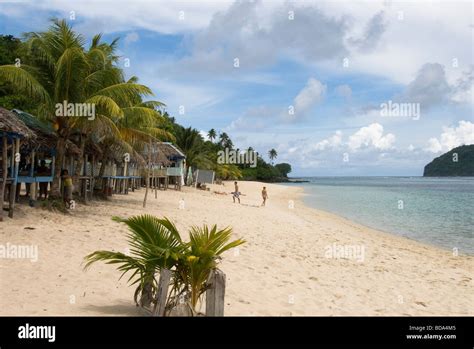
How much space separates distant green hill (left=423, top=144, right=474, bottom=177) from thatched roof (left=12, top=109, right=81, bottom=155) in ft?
414

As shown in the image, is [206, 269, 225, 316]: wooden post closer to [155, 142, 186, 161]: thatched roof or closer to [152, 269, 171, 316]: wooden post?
[152, 269, 171, 316]: wooden post

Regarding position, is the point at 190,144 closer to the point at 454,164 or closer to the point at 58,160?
the point at 58,160

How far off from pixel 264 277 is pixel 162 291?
362 cm

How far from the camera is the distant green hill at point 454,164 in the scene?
456 ft

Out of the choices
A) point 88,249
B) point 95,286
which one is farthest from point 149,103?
point 95,286

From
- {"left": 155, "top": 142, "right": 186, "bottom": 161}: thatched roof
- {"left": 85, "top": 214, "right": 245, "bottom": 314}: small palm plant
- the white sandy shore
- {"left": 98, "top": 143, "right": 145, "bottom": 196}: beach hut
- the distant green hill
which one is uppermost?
the distant green hill

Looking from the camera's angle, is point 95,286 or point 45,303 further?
point 95,286

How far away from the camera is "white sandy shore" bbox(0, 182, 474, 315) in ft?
19.2

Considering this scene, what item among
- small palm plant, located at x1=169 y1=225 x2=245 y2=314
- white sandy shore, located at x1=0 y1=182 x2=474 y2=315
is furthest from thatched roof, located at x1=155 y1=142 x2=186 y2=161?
small palm plant, located at x1=169 y1=225 x2=245 y2=314

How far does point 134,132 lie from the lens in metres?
18.3

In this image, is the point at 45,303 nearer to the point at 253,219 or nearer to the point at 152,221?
the point at 152,221
